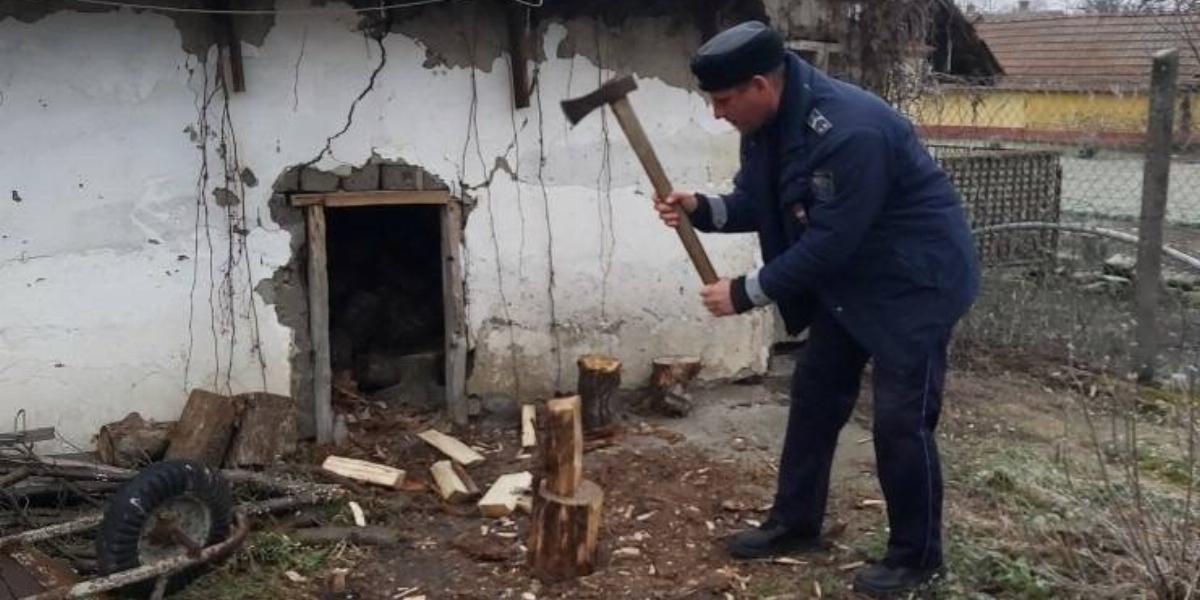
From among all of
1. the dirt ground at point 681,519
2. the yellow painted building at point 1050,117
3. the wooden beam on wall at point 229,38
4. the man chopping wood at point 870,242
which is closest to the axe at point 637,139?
the man chopping wood at point 870,242

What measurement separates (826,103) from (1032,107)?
49.5ft

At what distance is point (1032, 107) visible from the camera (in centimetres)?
1755

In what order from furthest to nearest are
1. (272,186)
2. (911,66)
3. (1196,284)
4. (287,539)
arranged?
(1196,284) → (911,66) → (272,186) → (287,539)

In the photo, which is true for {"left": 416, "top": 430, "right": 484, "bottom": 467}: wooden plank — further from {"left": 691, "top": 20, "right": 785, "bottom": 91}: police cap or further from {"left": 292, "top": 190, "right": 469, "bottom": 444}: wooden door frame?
{"left": 691, "top": 20, "right": 785, "bottom": 91}: police cap

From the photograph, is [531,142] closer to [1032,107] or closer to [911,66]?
[911,66]

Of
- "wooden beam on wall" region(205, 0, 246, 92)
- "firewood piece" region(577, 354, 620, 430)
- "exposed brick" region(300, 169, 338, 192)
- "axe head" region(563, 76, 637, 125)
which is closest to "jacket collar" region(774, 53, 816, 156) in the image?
"axe head" region(563, 76, 637, 125)

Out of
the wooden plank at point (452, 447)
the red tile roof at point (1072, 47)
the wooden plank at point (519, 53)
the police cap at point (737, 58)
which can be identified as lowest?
the wooden plank at point (452, 447)

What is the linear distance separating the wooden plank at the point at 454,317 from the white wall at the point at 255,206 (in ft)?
0.27

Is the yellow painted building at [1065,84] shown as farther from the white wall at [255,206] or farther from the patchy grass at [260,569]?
the patchy grass at [260,569]

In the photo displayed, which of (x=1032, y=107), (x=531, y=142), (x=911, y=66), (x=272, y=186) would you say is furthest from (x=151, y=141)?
(x=1032, y=107)

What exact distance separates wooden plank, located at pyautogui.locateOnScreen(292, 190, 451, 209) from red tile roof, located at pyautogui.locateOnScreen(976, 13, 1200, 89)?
1166 centimetres

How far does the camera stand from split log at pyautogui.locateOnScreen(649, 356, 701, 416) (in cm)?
652

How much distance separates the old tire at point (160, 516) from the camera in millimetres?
4195

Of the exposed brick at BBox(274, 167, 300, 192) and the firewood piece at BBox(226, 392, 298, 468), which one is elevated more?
the exposed brick at BBox(274, 167, 300, 192)
